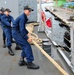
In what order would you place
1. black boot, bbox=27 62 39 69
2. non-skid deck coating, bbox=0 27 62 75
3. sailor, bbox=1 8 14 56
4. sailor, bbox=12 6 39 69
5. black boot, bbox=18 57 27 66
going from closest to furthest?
non-skid deck coating, bbox=0 27 62 75 < sailor, bbox=12 6 39 69 < black boot, bbox=27 62 39 69 < black boot, bbox=18 57 27 66 < sailor, bbox=1 8 14 56

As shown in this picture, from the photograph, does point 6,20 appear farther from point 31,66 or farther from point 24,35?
point 31,66

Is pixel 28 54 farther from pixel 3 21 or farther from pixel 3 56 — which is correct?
pixel 3 21

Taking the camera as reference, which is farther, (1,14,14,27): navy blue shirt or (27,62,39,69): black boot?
(1,14,14,27): navy blue shirt

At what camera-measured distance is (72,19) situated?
22.3ft

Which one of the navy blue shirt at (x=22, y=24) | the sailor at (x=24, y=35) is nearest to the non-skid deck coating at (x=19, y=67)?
the sailor at (x=24, y=35)

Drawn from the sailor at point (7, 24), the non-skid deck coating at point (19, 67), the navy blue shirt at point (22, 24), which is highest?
the navy blue shirt at point (22, 24)

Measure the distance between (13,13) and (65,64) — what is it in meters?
11.4

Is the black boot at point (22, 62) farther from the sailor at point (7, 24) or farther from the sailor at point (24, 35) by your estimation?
the sailor at point (7, 24)

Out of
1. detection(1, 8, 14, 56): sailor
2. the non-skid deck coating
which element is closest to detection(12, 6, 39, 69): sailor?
the non-skid deck coating

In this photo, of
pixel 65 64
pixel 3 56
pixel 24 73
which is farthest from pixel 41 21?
pixel 24 73

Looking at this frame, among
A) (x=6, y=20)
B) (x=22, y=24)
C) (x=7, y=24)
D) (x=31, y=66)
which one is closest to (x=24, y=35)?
(x=22, y=24)

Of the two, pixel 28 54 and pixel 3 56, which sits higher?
pixel 28 54

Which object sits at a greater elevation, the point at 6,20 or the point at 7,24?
the point at 6,20

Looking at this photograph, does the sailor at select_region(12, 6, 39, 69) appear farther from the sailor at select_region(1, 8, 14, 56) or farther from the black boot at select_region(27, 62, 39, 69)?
the sailor at select_region(1, 8, 14, 56)
